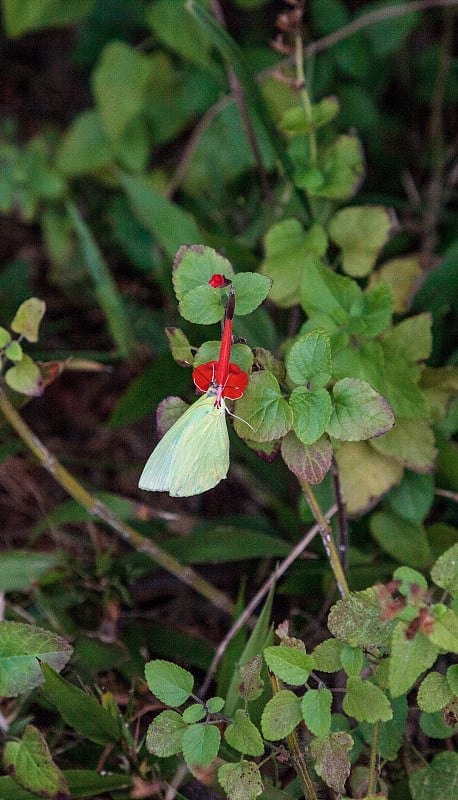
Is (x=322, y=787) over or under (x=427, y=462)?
under

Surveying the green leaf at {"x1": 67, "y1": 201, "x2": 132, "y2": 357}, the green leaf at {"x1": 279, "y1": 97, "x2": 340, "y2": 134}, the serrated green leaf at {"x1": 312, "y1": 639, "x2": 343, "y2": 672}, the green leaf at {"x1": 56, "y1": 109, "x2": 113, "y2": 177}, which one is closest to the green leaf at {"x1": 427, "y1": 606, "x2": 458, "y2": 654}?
the serrated green leaf at {"x1": 312, "y1": 639, "x2": 343, "y2": 672}

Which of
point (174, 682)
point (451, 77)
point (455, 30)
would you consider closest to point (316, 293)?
point (174, 682)

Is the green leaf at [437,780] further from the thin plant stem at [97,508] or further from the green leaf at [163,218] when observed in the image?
the green leaf at [163,218]


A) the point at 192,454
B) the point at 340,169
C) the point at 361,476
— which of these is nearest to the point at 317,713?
the point at 192,454

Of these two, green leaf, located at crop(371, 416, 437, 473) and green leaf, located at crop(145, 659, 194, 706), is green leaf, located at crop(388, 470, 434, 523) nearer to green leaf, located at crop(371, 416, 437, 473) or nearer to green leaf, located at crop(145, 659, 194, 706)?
green leaf, located at crop(371, 416, 437, 473)

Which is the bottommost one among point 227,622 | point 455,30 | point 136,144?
point 227,622

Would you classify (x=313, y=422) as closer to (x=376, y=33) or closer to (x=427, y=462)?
(x=427, y=462)

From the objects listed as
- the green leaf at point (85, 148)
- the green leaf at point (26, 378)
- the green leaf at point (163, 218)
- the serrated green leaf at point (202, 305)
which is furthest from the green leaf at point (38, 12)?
the serrated green leaf at point (202, 305)
